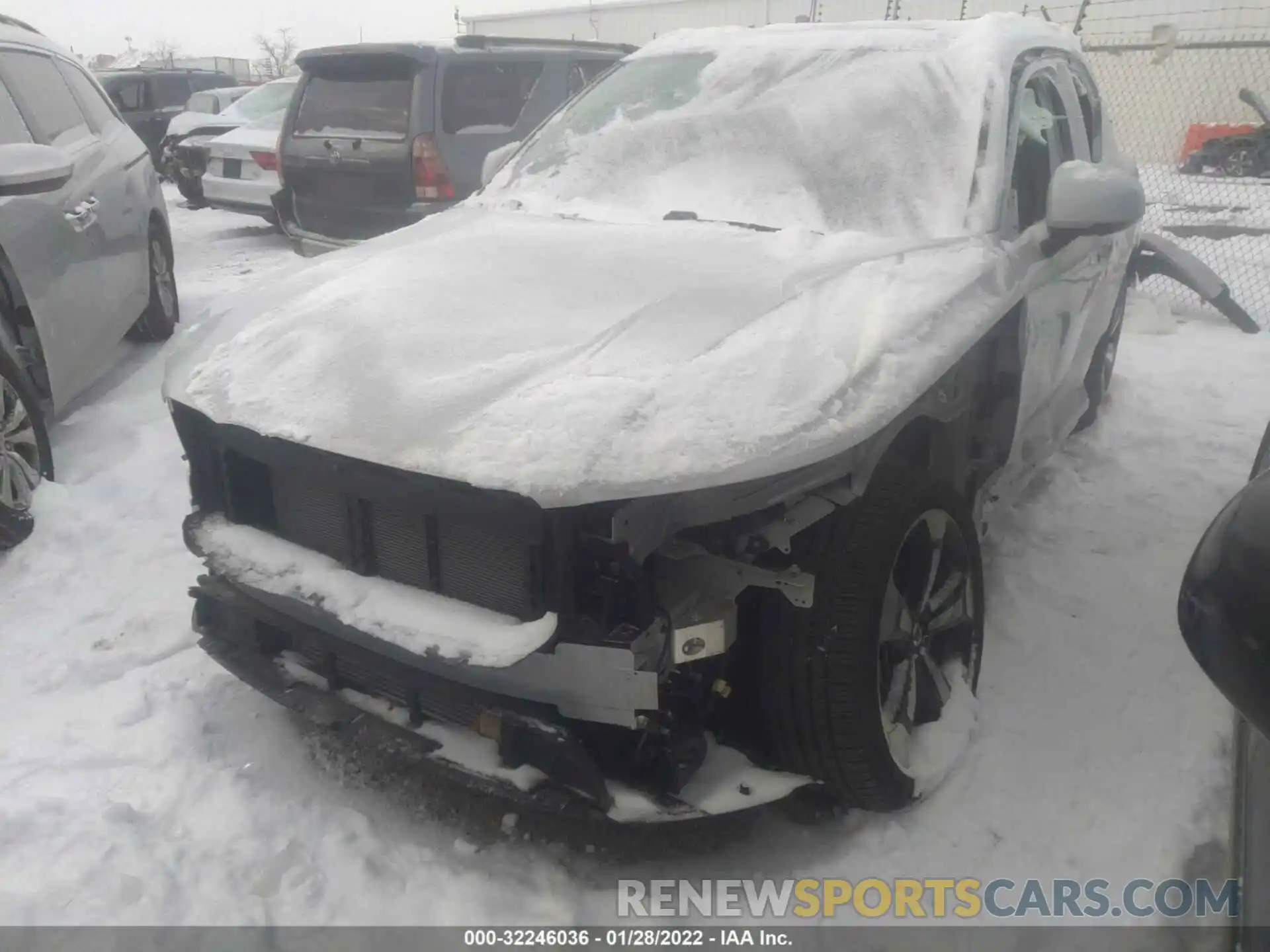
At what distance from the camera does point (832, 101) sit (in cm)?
328

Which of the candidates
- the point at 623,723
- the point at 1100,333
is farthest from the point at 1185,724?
the point at 1100,333

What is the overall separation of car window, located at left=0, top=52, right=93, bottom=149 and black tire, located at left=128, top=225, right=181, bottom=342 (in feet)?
2.97

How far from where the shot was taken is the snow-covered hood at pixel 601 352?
191 cm

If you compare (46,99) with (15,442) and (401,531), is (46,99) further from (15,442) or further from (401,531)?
(401,531)

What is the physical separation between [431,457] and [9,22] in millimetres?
4553

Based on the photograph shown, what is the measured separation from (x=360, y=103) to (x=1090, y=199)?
5894mm

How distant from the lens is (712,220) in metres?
3.16

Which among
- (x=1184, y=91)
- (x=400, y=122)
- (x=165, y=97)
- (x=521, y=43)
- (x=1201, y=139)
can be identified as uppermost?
(x=521, y=43)

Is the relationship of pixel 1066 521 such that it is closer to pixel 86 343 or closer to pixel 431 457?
pixel 431 457

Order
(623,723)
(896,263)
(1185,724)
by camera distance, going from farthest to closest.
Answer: (1185,724) < (896,263) < (623,723)

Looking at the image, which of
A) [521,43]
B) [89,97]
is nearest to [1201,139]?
[521,43]

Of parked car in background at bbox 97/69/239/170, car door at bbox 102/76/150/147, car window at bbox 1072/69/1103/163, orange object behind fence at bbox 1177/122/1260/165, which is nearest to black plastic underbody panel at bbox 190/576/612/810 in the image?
car window at bbox 1072/69/1103/163

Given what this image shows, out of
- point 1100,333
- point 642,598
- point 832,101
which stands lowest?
point 1100,333

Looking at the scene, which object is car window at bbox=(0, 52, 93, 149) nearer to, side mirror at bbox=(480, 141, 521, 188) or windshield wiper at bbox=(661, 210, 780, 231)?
side mirror at bbox=(480, 141, 521, 188)
